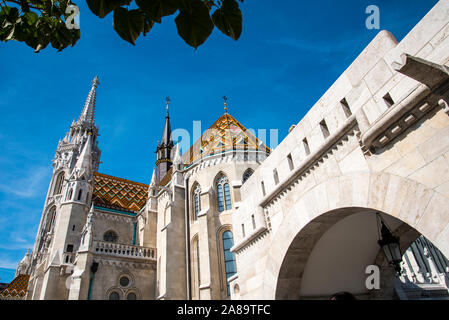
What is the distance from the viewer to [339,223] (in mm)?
5824

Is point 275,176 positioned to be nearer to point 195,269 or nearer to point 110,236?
point 195,269

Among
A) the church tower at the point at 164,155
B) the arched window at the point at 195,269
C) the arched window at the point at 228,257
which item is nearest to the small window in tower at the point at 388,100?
the arched window at the point at 228,257

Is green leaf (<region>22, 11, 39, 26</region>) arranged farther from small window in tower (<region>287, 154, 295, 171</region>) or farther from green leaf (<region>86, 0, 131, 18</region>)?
small window in tower (<region>287, 154, 295, 171</region>)

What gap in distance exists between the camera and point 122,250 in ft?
60.5

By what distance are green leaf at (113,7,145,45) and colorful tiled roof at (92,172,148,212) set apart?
25693mm

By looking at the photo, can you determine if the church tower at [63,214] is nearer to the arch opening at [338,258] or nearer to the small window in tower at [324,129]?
the arch opening at [338,258]

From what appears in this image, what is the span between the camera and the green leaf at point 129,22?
1.62 m

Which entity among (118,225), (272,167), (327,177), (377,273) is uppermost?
(118,225)

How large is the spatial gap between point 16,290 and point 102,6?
32.8 m

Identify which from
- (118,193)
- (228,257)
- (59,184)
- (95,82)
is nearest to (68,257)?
(118,193)

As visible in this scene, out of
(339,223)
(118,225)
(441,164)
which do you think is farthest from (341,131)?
(118,225)

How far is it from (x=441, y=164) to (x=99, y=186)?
29.4 meters

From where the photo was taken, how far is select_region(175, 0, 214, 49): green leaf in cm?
160

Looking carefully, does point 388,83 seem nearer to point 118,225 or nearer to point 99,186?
point 118,225
